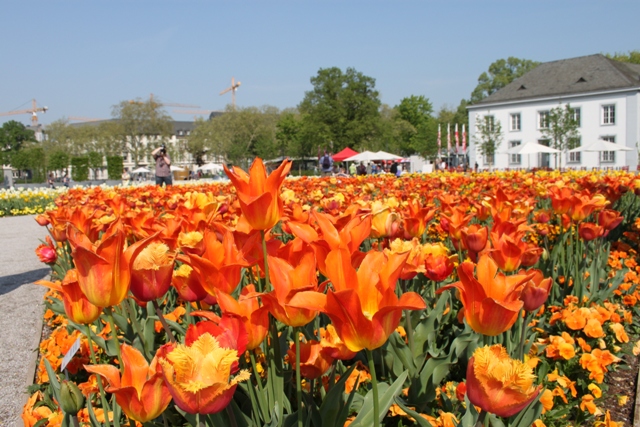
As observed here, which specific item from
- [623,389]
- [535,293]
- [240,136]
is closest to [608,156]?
[240,136]

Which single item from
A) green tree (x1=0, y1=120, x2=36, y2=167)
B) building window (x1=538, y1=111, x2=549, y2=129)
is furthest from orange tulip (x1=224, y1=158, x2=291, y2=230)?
green tree (x1=0, y1=120, x2=36, y2=167)

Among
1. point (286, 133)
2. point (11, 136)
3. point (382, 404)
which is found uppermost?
point (11, 136)

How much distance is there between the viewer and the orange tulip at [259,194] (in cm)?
159

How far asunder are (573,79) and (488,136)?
10.1m

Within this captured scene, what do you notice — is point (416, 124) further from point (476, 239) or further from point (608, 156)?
point (476, 239)

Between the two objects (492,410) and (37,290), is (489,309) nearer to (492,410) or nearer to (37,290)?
(492,410)

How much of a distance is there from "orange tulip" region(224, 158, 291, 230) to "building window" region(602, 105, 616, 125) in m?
51.0

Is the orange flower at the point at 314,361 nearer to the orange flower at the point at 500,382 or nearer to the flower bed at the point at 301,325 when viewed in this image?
the flower bed at the point at 301,325

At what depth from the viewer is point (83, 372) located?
125 inches

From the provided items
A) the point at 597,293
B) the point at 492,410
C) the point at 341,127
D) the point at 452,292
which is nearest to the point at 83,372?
the point at 452,292

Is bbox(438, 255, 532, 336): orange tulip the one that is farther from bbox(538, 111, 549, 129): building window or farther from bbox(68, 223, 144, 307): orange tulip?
bbox(538, 111, 549, 129): building window

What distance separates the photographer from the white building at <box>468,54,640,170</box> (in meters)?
44.8

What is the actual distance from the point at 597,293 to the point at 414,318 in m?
2.02

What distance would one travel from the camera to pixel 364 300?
1.20m
